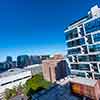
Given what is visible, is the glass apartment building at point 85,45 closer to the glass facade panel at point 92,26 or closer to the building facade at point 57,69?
the glass facade panel at point 92,26

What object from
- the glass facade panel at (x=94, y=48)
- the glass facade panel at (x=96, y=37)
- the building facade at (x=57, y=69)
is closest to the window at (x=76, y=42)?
the glass facade panel at (x=94, y=48)

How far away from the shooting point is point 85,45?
3938cm

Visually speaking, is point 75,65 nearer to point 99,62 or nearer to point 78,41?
point 78,41

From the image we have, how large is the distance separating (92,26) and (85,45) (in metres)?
4.96

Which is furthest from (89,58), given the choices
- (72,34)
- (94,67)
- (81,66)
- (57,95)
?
(57,95)

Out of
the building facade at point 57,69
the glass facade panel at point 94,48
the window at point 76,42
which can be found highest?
the window at point 76,42

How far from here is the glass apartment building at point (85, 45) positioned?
119 ft

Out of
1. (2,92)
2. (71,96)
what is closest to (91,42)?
(71,96)

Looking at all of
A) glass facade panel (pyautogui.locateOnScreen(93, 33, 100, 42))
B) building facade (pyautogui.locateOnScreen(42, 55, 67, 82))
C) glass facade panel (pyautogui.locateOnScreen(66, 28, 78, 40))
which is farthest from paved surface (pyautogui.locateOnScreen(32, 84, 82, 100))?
building facade (pyautogui.locateOnScreen(42, 55, 67, 82))

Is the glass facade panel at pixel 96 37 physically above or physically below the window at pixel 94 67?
above

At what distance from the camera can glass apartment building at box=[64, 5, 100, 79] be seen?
36281 millimetres

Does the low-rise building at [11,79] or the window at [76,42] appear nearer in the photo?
the window at [76,42]

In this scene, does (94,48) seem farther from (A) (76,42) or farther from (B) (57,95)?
(B) (57,95)

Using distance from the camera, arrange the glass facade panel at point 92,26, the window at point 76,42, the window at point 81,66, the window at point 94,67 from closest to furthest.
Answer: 1. the glass facade panel at point 92,26
2. the window at point 94,67
3. the window at point 81,66
4. the window at point 76,42
